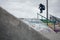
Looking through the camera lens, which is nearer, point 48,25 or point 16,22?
point 16,22

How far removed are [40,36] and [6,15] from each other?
41 centimetres

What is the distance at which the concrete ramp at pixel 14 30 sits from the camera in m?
1.87

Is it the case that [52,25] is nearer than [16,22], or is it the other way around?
[16,22]

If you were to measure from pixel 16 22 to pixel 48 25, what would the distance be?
9.71m

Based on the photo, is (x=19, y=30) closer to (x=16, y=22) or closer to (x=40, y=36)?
(x=16, y=22)

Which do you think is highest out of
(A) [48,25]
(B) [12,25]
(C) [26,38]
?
(B) [12,25]

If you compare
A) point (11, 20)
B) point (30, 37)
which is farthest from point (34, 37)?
point (11, 20)

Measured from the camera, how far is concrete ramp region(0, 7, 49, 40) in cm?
187

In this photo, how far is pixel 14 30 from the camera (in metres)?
1.88

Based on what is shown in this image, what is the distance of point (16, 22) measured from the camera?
189 cm

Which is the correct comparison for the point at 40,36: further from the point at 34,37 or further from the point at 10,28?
the point at 10,28

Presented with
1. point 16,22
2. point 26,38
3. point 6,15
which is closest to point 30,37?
point 26,38

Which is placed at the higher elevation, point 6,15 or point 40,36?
point 6,15

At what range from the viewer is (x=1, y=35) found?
1.92 m
